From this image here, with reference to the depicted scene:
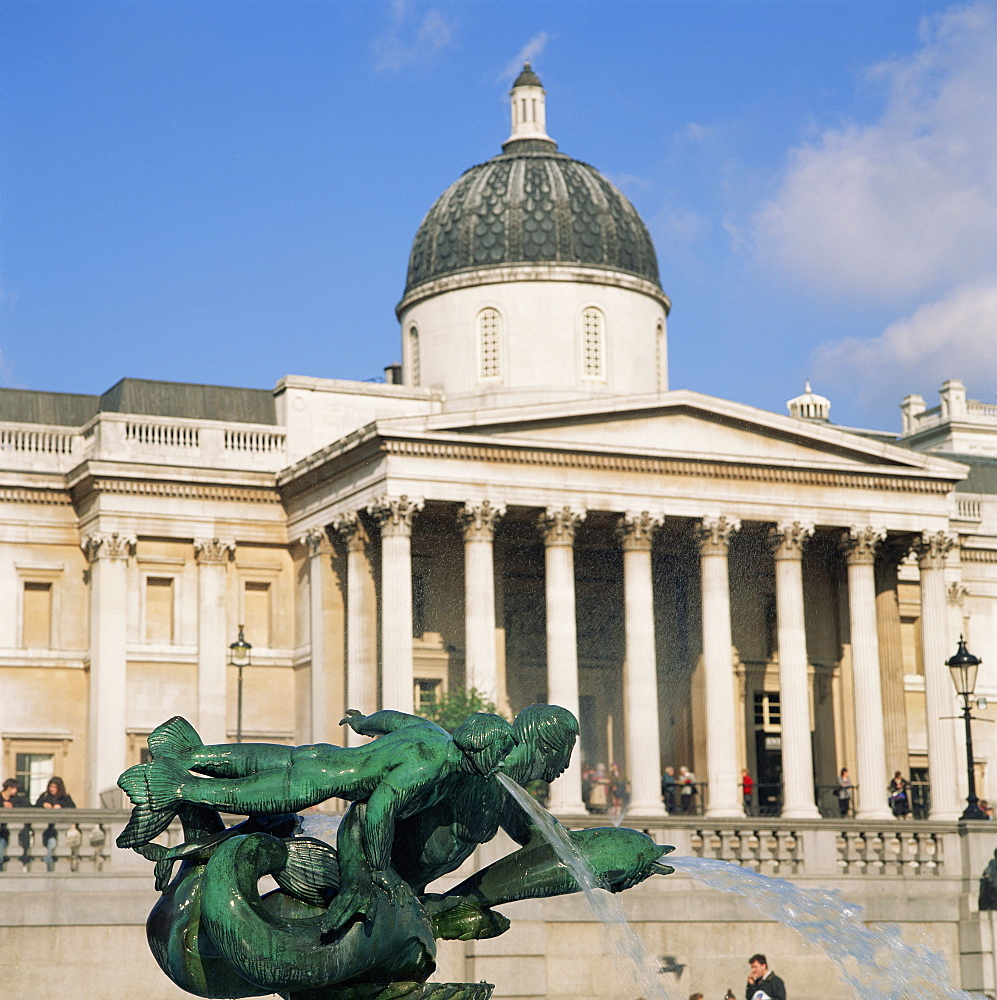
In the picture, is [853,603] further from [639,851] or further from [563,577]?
[639,851]

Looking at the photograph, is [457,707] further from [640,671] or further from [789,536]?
[789,536]

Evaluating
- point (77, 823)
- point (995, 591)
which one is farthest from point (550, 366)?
point (77, 823)

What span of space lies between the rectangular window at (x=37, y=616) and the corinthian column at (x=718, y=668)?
17810 mm

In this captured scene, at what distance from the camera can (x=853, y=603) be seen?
179 feet

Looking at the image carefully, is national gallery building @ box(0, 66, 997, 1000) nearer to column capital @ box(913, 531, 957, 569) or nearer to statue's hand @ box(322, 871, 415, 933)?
column capital @ box(913, 531, 957, 569)

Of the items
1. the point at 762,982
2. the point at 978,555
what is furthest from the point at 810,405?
the point at 762,982

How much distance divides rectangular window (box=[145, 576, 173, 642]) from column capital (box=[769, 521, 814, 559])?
16557mm

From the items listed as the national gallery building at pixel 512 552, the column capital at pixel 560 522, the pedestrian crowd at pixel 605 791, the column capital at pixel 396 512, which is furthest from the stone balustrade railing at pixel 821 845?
the column capital at pixel 560 522

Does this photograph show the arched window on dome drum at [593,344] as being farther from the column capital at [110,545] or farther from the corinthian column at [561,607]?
the column capital at [110,545]

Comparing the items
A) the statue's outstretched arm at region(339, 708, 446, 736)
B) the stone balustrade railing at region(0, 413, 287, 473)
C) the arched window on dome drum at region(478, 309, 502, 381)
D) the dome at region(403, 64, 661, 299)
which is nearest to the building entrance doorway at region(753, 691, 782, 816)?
the arched window on dome drum at region(478, 309, 502, 381)

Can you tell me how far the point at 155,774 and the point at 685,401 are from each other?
43.1 meters

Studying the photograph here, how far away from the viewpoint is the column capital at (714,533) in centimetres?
5309

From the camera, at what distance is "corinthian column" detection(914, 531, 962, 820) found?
178ft

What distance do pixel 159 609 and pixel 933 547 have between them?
21496mm
